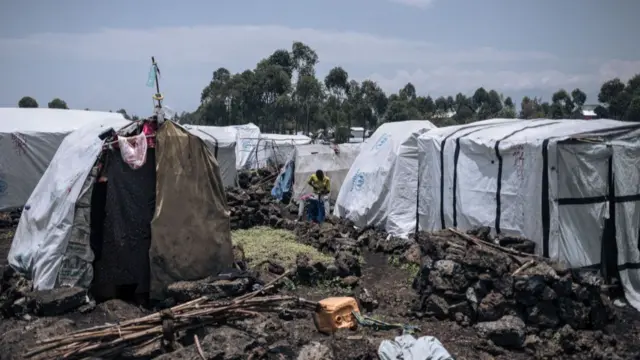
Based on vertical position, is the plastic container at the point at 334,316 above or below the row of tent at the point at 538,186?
below

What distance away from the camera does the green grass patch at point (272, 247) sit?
8961mm

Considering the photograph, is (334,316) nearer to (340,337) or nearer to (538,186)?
(340,337)

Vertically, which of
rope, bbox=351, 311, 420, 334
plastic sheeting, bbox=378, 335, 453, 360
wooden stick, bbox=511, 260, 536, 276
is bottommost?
rope, bbox=351, 311, 420, 334

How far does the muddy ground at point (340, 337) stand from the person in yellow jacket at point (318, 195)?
565 cm

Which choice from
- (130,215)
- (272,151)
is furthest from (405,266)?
(272,151)

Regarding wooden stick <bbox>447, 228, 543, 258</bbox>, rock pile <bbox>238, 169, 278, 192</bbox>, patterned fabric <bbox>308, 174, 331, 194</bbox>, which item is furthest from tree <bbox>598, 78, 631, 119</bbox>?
wooden stick <bbox>447, 228, 543, 258</bbox>

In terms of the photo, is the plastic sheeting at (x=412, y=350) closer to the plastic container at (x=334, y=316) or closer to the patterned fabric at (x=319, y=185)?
the plastic container at (x=334, y=316)

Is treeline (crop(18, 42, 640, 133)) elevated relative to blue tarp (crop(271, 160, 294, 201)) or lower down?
elevated

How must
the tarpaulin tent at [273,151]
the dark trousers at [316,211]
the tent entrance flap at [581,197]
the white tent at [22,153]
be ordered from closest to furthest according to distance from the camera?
the tent entrance flap at [581,197]
the dark trousers at [316,211]
the white tent at [22,153]
the tarpaulin tent at [273,151]

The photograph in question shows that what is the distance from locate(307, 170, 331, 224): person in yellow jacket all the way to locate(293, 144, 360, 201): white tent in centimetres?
338

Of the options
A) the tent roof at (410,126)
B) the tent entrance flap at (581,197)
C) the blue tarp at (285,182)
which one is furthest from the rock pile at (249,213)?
the tent entrance flap at (581,197)

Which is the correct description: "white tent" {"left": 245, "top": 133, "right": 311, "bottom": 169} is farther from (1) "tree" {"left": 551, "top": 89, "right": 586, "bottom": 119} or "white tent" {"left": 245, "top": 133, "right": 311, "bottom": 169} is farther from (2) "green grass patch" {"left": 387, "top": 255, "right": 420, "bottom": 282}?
(1) "tree" {"left": 551, "top": 89, "right": 586, "bottom": 119}

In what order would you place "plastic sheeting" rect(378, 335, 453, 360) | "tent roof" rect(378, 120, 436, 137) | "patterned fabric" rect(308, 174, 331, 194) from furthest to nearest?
"patterned fabric" rect(308, 174, 331, 194), "tent roof" rect(378, 120, 436, 137), "plastic sheeting" rect(378, 335, 453, 360)

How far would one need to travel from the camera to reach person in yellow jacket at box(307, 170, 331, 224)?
41.7ft
